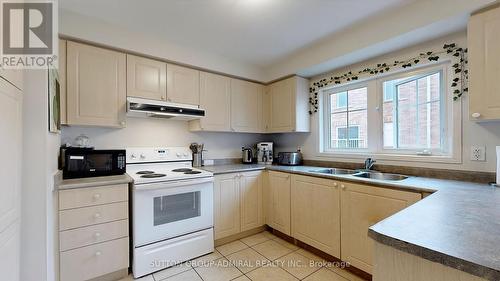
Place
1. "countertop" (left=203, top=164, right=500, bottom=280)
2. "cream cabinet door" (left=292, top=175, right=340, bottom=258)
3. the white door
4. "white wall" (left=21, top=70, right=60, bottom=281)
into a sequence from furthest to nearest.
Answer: "cream cabinet door" (left=292, top=175, right=340, bottom=258)
"white wall" (left=21, top=70, right=60, bottom=281)
the white door
"countertop" (left=203, top=164, right=500, bottom=280)

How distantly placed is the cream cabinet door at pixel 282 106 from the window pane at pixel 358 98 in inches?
28.2

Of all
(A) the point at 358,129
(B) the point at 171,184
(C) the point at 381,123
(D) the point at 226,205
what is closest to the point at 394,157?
(C) the point at 381,123

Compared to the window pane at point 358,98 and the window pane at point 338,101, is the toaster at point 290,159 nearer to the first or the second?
the window pane at point 338,101

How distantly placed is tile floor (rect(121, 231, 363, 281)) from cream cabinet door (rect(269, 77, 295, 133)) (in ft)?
5.04

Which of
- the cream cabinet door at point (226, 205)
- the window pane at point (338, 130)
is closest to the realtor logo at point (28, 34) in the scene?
the cream cabinet door at point (226, 205)

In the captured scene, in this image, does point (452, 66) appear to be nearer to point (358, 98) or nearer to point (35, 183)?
point (358, 98)

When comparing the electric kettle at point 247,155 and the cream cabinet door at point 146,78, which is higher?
the cream cabinet door at point 146,78

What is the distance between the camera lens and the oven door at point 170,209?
6.23ft

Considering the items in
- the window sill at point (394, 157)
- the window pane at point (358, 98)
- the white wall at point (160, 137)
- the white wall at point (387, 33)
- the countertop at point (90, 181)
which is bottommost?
the countertop at point (90, 181)

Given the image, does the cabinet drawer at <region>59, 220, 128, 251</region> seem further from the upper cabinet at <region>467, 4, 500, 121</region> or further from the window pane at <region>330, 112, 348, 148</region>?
the upper cabinet at <region>467, 4, 500, 121</region>

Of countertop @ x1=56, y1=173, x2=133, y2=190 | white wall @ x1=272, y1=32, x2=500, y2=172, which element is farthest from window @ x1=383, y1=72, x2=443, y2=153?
countertop @ x1=56, y1=173, x2=133, y2=190

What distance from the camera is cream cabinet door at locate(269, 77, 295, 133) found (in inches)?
117

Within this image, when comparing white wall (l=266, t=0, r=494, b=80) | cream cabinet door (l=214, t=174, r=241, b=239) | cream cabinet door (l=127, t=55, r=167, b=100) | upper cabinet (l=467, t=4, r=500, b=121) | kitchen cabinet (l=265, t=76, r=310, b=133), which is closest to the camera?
upper cabinet (l=467, t=4, r=500, b=121)

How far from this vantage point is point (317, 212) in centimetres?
221
